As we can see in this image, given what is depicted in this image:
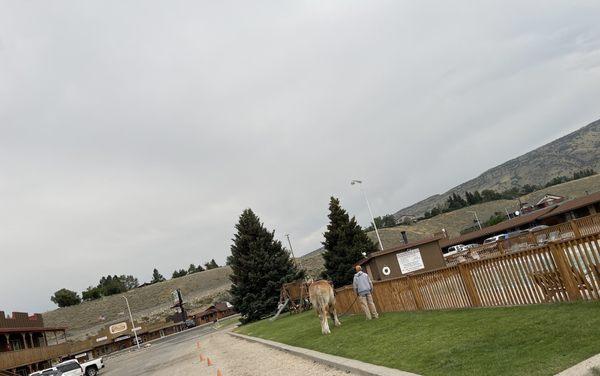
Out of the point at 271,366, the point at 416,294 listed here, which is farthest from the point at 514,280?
the point at 271,366

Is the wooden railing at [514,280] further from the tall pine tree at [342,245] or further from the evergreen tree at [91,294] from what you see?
the evergreen tree at [91,294]

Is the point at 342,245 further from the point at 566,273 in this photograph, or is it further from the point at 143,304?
the point at 143,304

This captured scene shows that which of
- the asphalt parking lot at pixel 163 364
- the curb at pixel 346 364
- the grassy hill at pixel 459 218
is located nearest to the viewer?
the curb at pixel 346 364

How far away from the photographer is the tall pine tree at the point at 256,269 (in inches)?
1810

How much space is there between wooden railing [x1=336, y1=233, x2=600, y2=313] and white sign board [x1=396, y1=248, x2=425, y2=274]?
16.4 meters

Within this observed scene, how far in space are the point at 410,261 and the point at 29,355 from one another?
1420 inches

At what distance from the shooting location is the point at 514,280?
11.5 m

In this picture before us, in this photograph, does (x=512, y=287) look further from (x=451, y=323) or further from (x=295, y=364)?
(x=295, y=364)

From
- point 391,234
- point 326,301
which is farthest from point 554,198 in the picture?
point 326,301

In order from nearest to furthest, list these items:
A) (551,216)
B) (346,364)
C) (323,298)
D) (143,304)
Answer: (346,364), (323,298), (551,216), (143,304)

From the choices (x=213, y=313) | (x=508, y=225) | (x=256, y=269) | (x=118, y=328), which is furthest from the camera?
(x=213, y=313)

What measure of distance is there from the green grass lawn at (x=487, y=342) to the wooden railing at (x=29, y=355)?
36135 millimetres

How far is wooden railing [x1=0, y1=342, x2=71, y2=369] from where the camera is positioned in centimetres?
3908

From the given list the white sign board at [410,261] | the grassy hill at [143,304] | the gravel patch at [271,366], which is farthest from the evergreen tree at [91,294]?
the gravel patch at [271,366]
